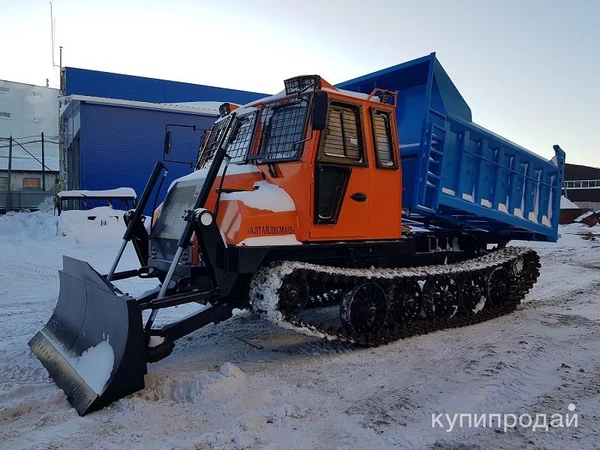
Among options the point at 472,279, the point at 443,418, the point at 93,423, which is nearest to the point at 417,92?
the point at 472,279

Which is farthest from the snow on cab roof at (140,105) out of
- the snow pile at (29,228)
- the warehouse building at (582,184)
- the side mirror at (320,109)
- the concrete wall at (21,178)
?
the warehouse building at (582,184)

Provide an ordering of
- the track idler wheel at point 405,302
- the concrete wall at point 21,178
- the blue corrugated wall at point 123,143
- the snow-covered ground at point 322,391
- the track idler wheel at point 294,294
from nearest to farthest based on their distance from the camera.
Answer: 1. the snow-covered ground at point 322,391
2. the track idler wheel at point 294,294
3. the track idler wheel at point 405,302
4. the blue corrugated wall at point 123,143
5. the concrete wall at point 21,178

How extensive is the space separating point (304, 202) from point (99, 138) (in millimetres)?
19172

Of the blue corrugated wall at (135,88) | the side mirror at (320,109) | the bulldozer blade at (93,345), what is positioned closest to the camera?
the bulldozer blade at (93,345)

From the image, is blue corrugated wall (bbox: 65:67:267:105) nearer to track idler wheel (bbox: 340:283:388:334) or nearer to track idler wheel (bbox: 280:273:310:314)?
track idler wheel (bbox: 340:283:388:334)

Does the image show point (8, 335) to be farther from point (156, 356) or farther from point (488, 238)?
point (488, 238)

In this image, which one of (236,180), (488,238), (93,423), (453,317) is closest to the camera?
(93,423)

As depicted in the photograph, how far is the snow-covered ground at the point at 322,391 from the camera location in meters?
3.71

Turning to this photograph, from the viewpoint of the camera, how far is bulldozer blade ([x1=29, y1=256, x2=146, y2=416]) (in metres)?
4.24

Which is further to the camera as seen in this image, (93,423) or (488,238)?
(488,238)

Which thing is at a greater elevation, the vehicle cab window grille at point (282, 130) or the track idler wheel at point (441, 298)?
the vehicle cab window grille at point (282, 130)

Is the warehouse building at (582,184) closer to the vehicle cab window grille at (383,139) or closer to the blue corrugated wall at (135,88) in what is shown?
the blue corrugated wall at (135,88)

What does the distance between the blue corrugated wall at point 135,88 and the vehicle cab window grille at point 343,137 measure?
22.3 metres

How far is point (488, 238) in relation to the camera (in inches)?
334
